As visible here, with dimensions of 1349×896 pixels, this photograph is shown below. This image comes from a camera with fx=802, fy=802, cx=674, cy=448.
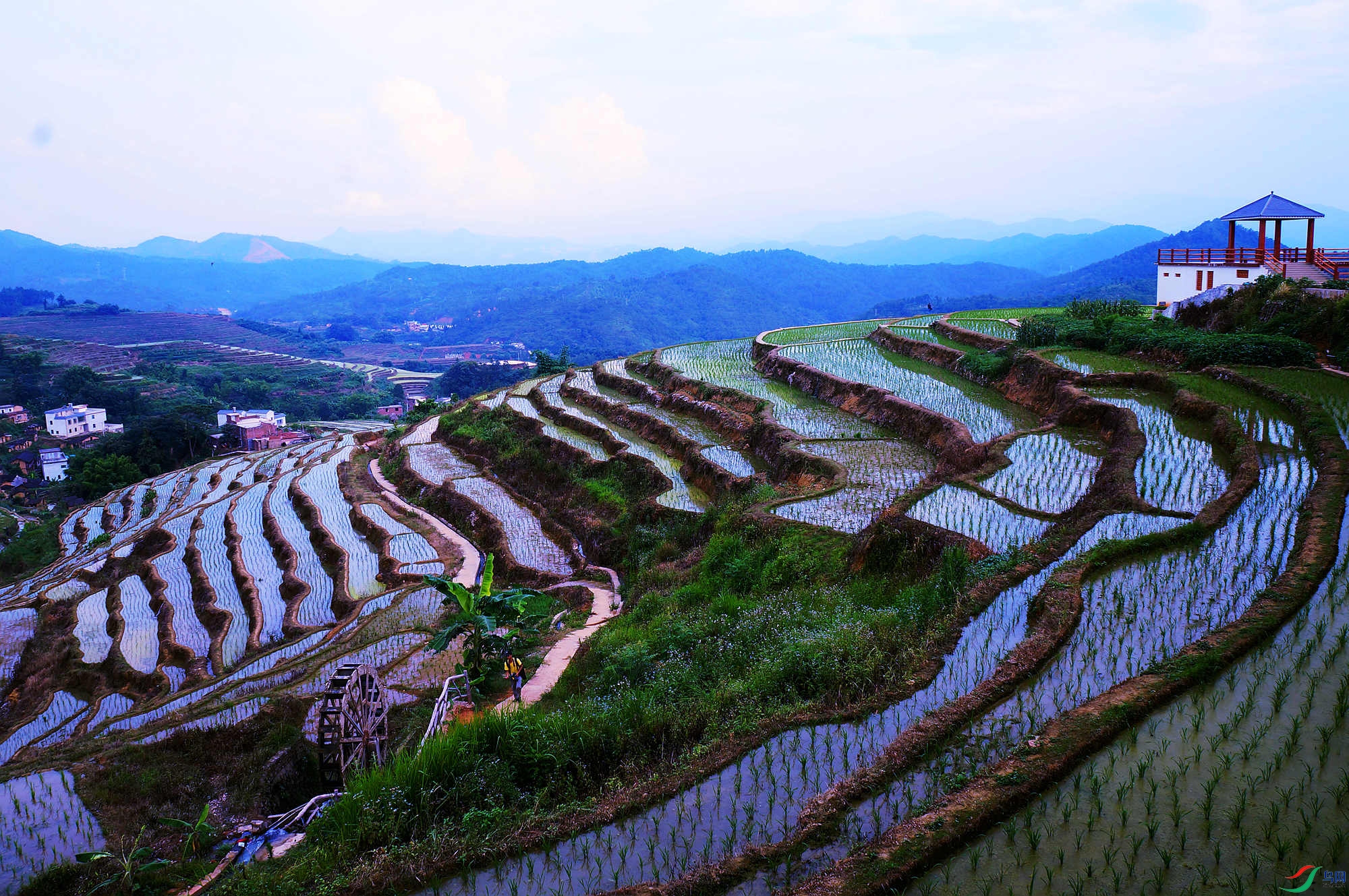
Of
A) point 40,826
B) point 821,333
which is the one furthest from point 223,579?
point 821,333

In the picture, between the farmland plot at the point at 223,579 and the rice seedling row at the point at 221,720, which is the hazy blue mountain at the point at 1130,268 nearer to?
the farmland plot at the point at 223,579

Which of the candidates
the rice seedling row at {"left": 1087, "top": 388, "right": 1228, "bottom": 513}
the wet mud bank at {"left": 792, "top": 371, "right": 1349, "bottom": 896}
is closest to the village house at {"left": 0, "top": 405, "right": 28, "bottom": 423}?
the rice seedling row at {"left": 1087, "top": 388, "right": 1228, "bottom": 513}

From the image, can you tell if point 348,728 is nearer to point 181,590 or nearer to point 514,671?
point 514,671

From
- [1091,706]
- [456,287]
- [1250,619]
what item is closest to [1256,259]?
[1250,619]

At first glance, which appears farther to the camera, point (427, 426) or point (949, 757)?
point (427, 426)

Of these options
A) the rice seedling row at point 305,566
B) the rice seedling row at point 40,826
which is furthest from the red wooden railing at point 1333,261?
the rice seedling row at point 40,826

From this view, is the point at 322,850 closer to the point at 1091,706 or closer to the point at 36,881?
the point at 36,881
